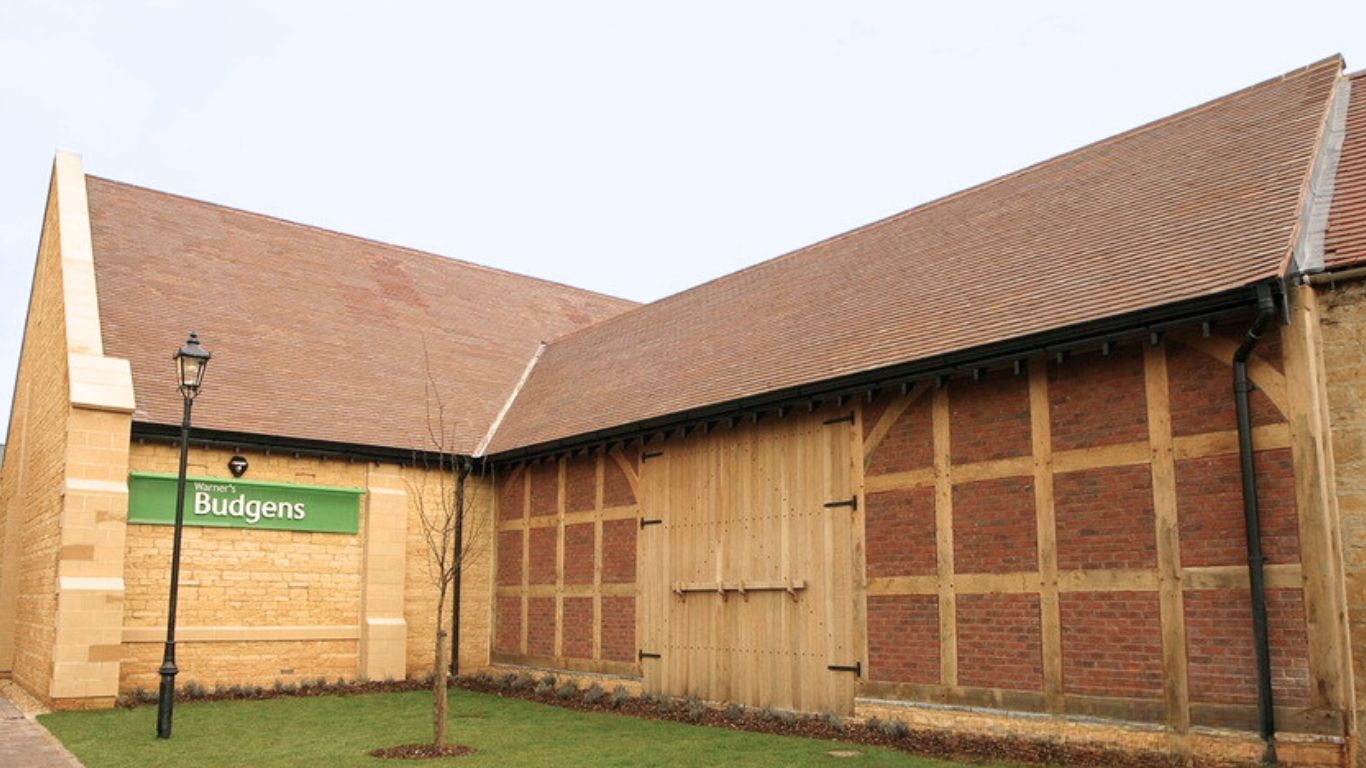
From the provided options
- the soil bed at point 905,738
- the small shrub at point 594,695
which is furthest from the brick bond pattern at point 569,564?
the soil bed at point 905,738

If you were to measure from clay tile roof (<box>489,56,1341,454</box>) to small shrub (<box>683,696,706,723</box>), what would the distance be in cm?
389

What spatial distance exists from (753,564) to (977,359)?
4.33 meters

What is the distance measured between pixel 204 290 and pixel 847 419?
13.2 metres

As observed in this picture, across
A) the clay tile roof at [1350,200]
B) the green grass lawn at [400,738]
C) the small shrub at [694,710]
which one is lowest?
the green grass lawn at [400,738]

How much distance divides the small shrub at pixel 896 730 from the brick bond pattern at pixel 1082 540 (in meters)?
0.47

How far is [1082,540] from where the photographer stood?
1061 cm

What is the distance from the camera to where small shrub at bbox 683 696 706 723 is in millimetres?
13805

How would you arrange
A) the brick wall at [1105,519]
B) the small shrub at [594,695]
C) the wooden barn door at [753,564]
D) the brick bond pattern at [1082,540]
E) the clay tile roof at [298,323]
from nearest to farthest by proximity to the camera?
1. the brick bond pattern at [1082,540]
2. the brick wall at [1105,519]
3. the wooden barn door at [753,564]
4. the small shrub at [594,695]
5. the clay tile roof at [298,323]

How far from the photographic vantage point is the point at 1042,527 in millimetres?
10938

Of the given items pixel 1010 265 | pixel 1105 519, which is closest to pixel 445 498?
pixel 1010 265

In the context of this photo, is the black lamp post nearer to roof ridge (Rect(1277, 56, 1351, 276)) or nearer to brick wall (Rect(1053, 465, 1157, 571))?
brick wall (Rect(1053, 465, 1157, 571))

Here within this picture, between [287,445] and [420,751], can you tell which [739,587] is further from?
[287,445]

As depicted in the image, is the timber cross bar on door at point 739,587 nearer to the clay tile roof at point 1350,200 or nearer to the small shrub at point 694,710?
the small shrub at point 694,710

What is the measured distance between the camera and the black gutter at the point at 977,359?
9.58m
